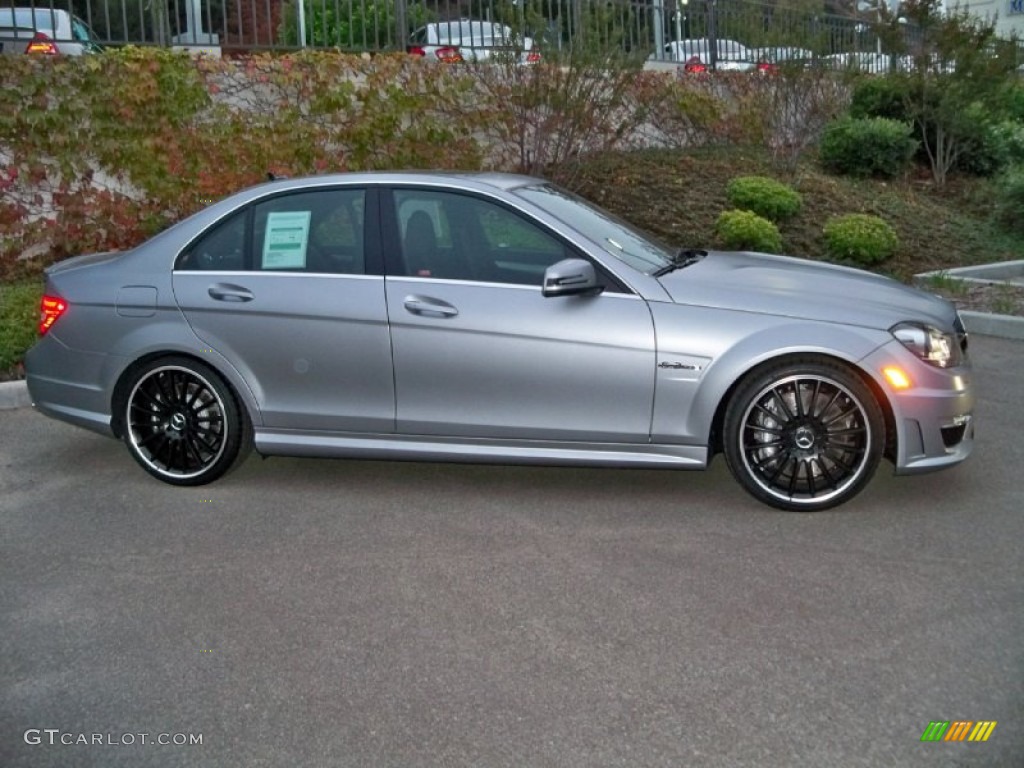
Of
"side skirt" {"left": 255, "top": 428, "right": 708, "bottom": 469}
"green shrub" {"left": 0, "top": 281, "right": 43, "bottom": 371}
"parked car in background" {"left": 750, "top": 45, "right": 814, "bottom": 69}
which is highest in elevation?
"parked car in background" {"left": 750, "top": 45, "right": 814, "bottom": 69}

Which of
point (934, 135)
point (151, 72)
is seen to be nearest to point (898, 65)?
point (934, 135)

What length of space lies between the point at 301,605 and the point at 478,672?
94 centimetres

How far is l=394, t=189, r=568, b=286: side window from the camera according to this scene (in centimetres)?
587

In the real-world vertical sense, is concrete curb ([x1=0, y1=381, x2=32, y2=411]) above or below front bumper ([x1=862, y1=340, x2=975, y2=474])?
below

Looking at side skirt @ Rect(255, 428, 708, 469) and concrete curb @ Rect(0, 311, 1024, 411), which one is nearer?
side skirt @ Rect(255, 428, 708, 469)

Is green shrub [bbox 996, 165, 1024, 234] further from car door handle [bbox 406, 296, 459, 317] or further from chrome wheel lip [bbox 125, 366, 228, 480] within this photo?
chrome wheel lip [bbox 125, 366, 228, 480]

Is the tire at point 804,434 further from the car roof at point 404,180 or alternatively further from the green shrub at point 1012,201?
the green shrub at point 1012,201

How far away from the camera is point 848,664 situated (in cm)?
407

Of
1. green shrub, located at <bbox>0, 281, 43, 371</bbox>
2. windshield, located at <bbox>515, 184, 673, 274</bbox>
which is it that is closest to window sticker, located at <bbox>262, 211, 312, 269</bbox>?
windshield, located at <bbox>515, 184, 673, 274</bbox>

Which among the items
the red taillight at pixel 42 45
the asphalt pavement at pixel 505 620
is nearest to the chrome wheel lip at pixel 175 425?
the asphalt pavement at pixel 505 620

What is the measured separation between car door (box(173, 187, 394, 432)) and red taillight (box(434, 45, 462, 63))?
7080 millimetres

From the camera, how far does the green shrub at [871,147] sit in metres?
15.1

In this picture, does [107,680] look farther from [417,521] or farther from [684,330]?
[684,330]

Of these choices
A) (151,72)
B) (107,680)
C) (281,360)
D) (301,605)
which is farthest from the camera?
(151,72)
